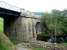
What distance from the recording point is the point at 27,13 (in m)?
52.8

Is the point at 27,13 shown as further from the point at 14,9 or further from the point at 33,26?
the point at 14,9

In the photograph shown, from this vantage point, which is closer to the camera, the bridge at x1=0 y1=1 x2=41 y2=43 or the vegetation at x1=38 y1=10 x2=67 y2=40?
the bridge at x1=0 y1=1 x2=41 y2=43

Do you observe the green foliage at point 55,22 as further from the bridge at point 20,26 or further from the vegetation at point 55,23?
the bridge at point 20,26

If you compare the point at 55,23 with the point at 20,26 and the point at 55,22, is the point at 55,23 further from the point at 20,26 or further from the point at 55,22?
the point at 20,26

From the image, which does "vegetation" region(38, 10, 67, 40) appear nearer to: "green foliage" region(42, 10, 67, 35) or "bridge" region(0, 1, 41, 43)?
"green foliage" region(42, 10, 67, 35)

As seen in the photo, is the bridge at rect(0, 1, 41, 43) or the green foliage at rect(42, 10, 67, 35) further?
the green foliage at rect(42, 10, 67, 35)

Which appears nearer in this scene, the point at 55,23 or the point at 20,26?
the point at 20,26

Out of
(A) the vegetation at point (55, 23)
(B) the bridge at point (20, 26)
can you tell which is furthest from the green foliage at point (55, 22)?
(B) the bridge at point (20, 26)

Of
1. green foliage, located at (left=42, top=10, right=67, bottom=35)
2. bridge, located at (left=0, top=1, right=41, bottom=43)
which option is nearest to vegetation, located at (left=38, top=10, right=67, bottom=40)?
green foliage, located at (left=42, top=10, right=67, bottom=35)

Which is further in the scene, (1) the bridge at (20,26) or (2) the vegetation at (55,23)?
(2) the vegetation at (55,23)

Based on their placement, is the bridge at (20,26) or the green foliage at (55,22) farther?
the green foliage at (55,22)

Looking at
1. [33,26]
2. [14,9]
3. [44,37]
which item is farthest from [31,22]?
[14,9]

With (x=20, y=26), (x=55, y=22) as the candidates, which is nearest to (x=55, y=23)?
(x=55, y=22)

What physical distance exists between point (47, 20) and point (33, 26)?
3023 mm
